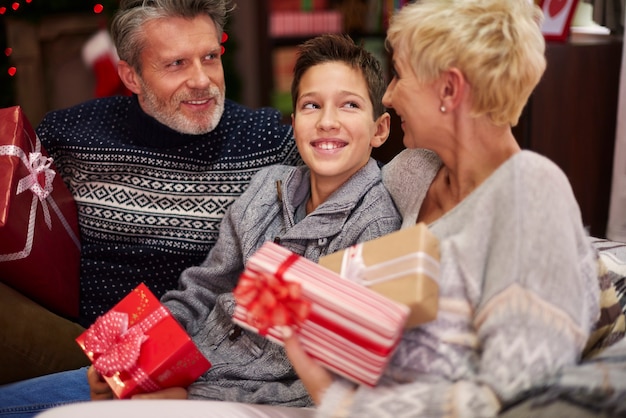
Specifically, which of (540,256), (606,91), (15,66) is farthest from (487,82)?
(15,66)

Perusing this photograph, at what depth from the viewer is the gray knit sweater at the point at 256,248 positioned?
5.31 feet

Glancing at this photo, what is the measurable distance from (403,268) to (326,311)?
0.15 metres

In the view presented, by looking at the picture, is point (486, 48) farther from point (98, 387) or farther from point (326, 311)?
point (98, 387)

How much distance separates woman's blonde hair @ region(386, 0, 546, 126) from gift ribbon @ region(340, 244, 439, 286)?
0.31 metres

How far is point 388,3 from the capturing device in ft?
14.6

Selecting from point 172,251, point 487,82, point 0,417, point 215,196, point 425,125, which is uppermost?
point 487,82

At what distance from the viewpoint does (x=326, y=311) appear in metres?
1.22

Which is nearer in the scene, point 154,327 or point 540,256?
point 540,256

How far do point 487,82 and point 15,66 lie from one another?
3.61 m

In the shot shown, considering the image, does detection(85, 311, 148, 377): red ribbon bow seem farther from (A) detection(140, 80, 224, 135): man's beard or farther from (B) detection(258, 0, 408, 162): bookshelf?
(B) detection(258, 0, 408, 162): bookshelf

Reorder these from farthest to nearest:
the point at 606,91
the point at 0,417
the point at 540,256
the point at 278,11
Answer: the point at 278,11, the point at 606,91, the point at 0,417, the point at 540,256

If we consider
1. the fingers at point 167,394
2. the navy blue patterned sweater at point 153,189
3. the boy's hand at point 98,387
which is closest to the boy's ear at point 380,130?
the navy blue patterned sweater at point 153,189

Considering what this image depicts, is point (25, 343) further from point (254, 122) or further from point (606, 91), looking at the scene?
point (606, 91)

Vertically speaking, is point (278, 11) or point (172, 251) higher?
point (278, 11)
